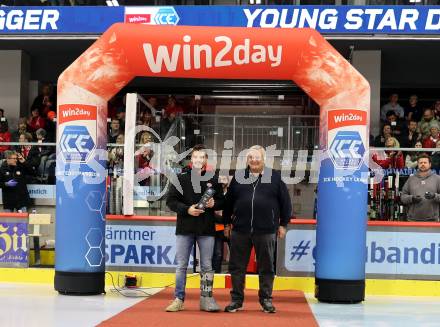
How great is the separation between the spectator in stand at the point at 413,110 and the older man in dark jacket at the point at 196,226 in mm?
8477

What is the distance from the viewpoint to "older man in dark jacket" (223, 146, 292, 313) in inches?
279

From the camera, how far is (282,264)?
9.12 metres

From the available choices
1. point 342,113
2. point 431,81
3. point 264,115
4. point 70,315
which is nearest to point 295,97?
point 264,115

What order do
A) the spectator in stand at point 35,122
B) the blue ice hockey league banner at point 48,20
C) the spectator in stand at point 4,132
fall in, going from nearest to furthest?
the blue ice hockey league banner at point 48,20, the spectator in stand at point 4,132, the spectator in stand at point 35,122

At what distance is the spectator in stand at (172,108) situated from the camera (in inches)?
488

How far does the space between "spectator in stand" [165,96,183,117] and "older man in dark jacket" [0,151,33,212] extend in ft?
9.51

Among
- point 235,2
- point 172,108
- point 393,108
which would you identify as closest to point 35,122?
point 172,108

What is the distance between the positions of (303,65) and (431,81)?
30.5 ft

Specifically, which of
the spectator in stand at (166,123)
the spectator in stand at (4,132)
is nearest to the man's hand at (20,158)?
the spectator in stand at (4,132)

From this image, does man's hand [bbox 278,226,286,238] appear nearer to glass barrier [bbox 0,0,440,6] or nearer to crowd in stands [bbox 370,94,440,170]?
crowd in stands [bbox 370,94,440,170]

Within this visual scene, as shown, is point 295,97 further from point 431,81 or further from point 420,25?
point 431,81

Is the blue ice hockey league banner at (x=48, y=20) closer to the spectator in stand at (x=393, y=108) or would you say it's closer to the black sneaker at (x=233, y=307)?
the spectator in stand at (x=393, y=108)

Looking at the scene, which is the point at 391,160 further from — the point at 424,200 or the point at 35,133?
the point at 35,133

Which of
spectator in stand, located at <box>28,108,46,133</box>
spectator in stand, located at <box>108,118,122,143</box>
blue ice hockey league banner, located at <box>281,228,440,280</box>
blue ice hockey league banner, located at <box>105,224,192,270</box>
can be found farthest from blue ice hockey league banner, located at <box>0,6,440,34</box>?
blue ice hockey league banner, located at <box>281,228,440,280</box>
